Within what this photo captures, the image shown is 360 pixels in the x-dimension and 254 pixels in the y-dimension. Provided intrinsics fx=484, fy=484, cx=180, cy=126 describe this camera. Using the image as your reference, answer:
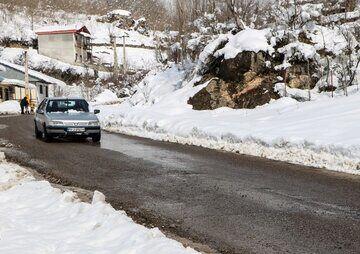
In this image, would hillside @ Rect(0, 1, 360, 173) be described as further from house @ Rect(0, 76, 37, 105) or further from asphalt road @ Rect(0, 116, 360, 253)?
house @ Rect(0, 76, 37, 105)

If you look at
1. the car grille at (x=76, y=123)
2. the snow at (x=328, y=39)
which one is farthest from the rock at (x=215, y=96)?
the car grille at (x=76, y=123)

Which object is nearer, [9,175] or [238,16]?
[9,175]

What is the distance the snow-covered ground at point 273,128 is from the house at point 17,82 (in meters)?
45.8

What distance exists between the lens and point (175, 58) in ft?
117

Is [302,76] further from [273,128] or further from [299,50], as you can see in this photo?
[273,128]

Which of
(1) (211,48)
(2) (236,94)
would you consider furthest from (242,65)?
(1) (211,48)

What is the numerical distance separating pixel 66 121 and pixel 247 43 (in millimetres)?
11203

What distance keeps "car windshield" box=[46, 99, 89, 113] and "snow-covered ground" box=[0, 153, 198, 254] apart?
10797 millimetres

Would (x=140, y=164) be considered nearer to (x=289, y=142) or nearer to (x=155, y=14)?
(x=289, y=142)

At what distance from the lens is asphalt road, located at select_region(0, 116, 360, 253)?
5730 mm

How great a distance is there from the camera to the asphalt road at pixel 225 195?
5730 mm

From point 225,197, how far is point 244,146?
6.49 m

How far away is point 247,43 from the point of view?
2453cm

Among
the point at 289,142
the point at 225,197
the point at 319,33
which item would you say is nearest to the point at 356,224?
the point at 225,197
